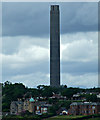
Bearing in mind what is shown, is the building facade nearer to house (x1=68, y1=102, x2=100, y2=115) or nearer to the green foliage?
the green foliage

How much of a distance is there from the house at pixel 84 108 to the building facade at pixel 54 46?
36.3m

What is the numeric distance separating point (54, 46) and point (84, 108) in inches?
1681

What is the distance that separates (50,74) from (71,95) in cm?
2551

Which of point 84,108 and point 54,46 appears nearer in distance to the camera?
point 84,108

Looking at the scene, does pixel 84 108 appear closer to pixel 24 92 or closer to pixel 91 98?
pixel 91 98

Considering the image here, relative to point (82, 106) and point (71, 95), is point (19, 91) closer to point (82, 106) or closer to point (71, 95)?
point (71, 95)

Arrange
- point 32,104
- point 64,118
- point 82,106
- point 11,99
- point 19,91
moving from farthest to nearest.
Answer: point 19,91 < point 11,99 < point 32,104 < point 82,106 < point 64,118

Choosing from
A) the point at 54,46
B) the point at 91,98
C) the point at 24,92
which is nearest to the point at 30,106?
the point at 91,98

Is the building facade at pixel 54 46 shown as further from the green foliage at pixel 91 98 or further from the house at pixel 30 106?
the house at pixel 30 106

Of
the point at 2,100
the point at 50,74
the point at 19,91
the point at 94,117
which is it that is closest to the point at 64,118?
the point at 94,117

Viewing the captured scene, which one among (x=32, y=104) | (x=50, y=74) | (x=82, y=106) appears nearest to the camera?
(x=82, y=106)

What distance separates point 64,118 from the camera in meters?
64.6

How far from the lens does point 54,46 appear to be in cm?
11331

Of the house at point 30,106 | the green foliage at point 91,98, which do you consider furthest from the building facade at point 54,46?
the house at point 30,106
